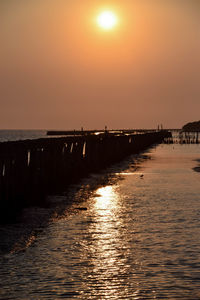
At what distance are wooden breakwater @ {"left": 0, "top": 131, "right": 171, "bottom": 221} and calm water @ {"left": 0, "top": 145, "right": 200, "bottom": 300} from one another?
843 millimetres

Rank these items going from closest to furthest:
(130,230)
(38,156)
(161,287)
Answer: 1. (161,287)
2. (130,230)
3. (38,156)

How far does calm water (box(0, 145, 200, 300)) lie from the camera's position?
7469 mm

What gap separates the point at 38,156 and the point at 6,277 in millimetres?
11960

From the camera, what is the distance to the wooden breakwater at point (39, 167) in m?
15.4

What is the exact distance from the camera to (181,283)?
769cm

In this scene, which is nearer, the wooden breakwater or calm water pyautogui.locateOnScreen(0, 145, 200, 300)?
calm water pyautogui.locateOnScreen(0, 145, 200, 300)

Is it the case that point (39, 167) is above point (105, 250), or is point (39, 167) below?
above

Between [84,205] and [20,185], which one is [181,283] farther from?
[20,185]

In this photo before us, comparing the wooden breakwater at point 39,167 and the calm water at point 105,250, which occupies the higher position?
the wooden breakwater at point 39,167

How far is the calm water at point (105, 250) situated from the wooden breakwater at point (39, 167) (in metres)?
0.84

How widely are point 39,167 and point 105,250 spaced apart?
10.3m

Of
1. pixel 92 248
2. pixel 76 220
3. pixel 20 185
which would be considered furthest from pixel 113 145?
pixel 92 248

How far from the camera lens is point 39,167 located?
781 inches

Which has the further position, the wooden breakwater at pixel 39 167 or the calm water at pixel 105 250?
the wooden breakwater at pixel 39 167
